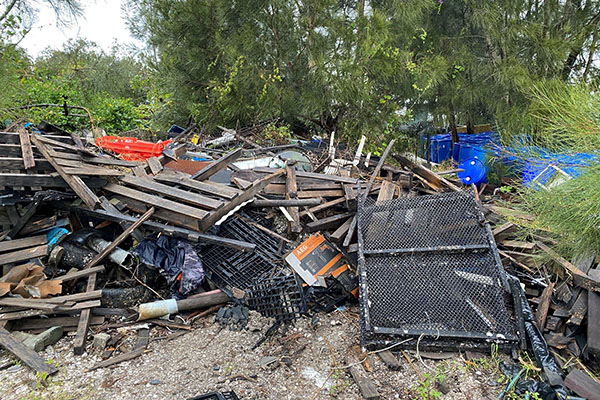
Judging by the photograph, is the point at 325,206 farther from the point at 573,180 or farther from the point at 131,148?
the point at 131,148

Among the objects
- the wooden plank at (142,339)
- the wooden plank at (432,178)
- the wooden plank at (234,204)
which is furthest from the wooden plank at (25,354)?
the wooden plank at (432,178)

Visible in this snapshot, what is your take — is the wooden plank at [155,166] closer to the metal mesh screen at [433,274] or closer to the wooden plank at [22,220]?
the wooden plank at [22,220]

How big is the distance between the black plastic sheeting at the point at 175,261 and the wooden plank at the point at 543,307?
3.16m

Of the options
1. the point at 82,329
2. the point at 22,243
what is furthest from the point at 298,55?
the point at 82,329

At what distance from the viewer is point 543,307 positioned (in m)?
3.10

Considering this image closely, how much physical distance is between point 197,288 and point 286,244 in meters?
1.11

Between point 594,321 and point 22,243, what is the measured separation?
5342 millimetres

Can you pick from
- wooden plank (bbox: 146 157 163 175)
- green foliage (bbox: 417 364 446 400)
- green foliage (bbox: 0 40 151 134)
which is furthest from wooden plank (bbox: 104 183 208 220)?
green foliage (bbox: 0 40 151 134)

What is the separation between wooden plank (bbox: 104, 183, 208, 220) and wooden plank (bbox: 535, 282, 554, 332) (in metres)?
3.17

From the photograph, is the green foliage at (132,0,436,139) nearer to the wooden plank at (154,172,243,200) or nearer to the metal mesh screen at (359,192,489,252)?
the wooden plank at (154,172,243,200)

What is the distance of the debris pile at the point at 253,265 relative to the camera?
2.94 meters

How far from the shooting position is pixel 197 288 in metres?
3.79

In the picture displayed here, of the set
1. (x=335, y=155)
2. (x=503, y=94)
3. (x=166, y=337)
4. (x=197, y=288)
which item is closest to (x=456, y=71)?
(x=503, y=94)

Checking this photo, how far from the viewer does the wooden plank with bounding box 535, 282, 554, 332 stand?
3.01 m
